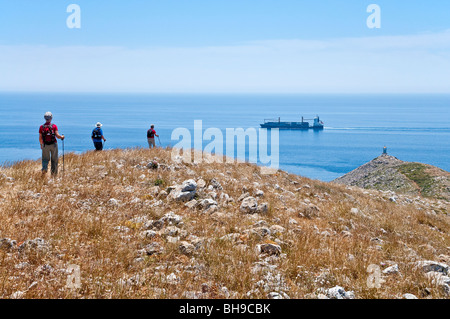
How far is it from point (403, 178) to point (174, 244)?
59013 mm

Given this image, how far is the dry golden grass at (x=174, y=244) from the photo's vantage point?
19.6 ft

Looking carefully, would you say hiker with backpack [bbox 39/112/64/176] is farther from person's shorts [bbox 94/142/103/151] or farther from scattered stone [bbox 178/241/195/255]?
scattered stone [bbox 178/241/195/255]

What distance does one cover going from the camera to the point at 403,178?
2295 inches

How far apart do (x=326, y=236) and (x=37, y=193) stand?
8458mm

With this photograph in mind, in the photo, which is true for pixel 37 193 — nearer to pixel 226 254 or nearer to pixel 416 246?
pixel 226 254

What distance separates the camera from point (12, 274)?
590 centimetres

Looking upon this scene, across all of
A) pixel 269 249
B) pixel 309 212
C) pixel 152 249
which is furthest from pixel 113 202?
pixel 309 212

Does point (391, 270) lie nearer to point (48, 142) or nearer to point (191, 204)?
point (191, 204)

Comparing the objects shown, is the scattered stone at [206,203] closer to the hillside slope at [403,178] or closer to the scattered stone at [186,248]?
the scattered stone at [186,248]

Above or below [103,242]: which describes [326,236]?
below

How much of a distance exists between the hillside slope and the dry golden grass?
127 ft

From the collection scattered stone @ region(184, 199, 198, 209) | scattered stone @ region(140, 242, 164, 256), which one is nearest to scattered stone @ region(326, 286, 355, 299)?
scattered stone @ region(140, 242, 164, 256)

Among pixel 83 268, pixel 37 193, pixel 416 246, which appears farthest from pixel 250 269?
pixel 37 193

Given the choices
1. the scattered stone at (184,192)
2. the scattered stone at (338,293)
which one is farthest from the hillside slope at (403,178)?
the scattered stone at (338,293)
